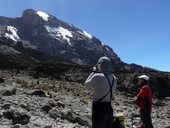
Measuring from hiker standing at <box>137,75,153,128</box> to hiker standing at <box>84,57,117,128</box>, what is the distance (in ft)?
12.4

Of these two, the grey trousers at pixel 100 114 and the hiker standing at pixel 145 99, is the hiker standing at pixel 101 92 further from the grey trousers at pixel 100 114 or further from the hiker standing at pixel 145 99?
the hiker standing at pixel 145 99

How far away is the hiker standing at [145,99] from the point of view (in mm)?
12672

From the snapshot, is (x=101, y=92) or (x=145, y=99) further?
(x=145, y=99)

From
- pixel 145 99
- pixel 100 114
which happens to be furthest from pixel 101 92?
pixel 145 99

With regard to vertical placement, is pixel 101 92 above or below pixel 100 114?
above

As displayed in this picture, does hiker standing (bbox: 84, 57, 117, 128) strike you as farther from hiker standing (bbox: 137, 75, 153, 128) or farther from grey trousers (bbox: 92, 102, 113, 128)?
hiker standing (bbox: 137, 75, 153, 128)

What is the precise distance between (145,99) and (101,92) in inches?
168

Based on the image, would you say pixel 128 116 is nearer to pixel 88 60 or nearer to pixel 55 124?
pixel 55 124

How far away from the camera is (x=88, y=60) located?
177 m

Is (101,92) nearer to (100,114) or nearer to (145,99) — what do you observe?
(100,114)

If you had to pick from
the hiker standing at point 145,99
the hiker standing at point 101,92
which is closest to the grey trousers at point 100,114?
the hiker standing at point 101,92

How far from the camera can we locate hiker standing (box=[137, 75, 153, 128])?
12.7m

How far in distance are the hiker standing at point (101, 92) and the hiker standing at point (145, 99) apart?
12.4 feet

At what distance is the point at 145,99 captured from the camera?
12898mm
